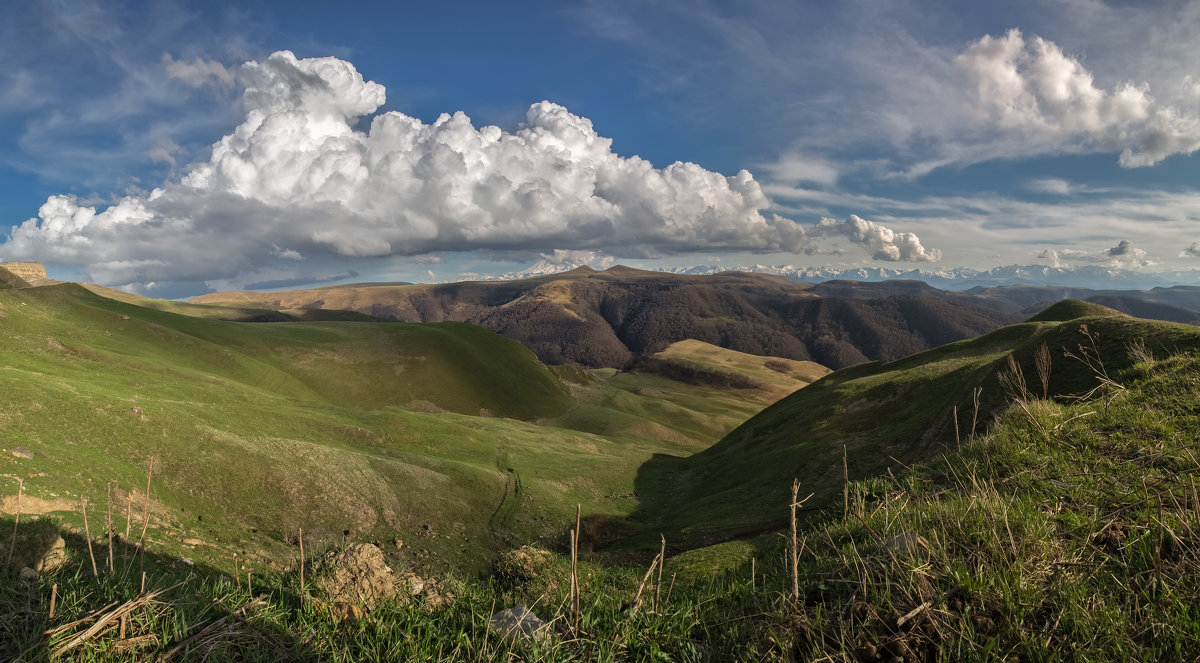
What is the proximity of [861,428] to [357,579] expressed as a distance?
163 ft

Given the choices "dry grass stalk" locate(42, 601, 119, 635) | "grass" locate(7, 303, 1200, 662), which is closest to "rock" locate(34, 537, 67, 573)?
"grass" locate(7, 303, 1200, 662)

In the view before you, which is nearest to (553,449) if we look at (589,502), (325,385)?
(589,502)

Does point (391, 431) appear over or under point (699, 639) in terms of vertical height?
under

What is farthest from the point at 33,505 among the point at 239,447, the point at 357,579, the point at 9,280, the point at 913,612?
the point at 9,280

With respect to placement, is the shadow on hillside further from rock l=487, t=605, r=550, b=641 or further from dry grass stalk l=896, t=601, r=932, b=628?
dry grass stalk l=896, t=601, r=932, b=628

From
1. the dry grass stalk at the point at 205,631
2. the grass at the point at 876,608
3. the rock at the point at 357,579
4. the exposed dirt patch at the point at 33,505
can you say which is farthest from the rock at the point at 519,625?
the exposed dirt patch at the point at 33,505

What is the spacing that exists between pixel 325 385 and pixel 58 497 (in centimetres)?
8288

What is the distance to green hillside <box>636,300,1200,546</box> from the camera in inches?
1180

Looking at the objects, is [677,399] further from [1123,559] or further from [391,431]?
[1123,559]

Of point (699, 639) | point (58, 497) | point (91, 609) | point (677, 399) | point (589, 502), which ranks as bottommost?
point (677, 399)

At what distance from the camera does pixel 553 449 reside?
66.2 meters

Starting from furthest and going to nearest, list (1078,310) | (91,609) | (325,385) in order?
(325,385) < (1078,310) < (91,609)

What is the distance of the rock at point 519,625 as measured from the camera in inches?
231

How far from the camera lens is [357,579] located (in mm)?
7777
